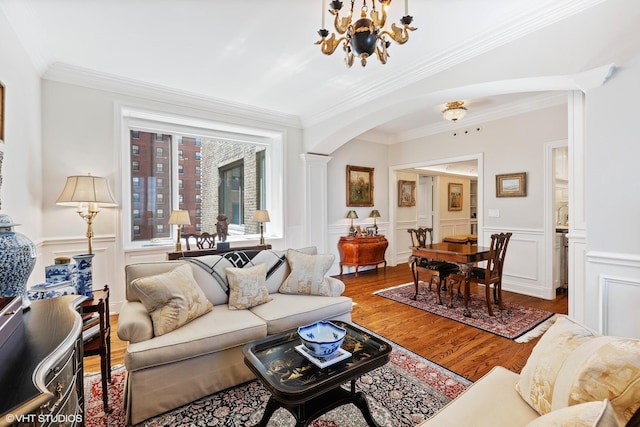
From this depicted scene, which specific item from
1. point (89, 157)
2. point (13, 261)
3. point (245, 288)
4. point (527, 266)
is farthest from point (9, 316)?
point (527, 266)

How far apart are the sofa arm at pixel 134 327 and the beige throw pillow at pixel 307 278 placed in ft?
3.99

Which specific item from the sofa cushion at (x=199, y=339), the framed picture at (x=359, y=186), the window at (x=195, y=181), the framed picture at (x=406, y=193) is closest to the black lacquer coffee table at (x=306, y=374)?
the sofa cushion at (x=199, y=339)

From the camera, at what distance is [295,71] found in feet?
10.8

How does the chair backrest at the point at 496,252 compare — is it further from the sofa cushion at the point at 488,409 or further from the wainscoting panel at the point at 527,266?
the sofa cushion at the point at 488,409

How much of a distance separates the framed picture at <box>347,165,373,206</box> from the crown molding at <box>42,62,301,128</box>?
1638 millimetres

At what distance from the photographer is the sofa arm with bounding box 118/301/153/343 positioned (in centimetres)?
183

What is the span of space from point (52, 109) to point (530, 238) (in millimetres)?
6228

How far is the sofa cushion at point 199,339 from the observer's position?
Answer: 1756mm

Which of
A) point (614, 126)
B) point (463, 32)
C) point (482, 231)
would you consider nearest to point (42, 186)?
point (463, 32)

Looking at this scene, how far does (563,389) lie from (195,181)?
4.62 m

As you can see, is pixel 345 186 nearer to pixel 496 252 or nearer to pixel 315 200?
pixel 315 200

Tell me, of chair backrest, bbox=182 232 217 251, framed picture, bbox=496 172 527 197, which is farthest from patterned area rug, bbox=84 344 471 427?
framed picture, bbox=496 172 527 197

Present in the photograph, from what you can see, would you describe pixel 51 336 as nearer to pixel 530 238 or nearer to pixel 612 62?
pixel 612 62

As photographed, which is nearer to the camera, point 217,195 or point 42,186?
point 42,186
